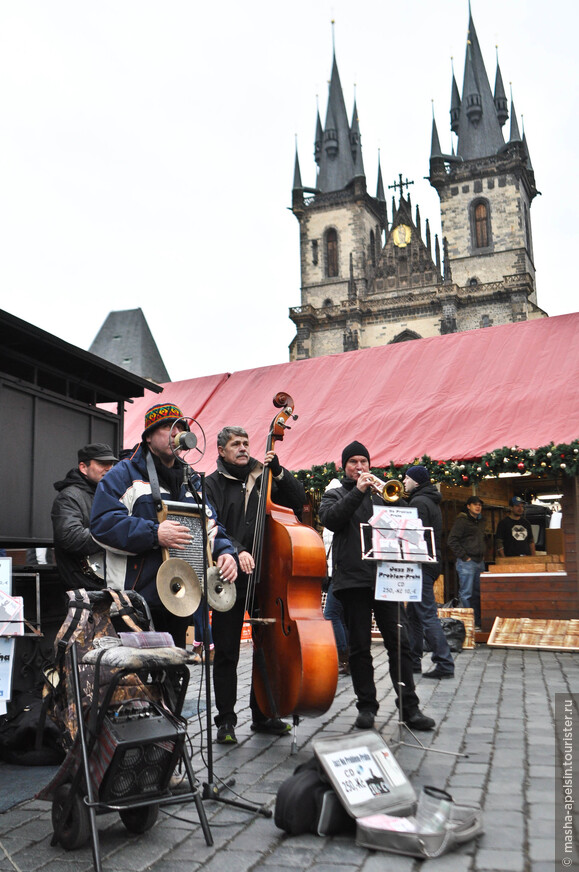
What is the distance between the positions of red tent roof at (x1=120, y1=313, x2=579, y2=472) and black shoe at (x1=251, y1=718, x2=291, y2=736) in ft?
14.7

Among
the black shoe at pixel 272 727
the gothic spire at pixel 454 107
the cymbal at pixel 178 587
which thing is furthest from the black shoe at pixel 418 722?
the gothic spire at pixel 454 107

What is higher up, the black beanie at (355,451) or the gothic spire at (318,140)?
the gothic spire at (318,140)

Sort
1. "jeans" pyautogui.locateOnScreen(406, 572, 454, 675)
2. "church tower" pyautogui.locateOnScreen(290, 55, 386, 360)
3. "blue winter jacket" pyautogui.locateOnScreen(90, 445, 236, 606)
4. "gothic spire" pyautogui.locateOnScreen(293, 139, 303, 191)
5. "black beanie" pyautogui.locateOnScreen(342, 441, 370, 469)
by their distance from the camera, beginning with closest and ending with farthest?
1. "blue winter jacket" pyautogui.locateOnScreen(90, 445, 236, 606)
2. "black beanie" pyautogui.locateOnScreen(342, 441, 370, 469)
3. "jeans" pyautogui.locateOnScreen(406, 572, 454, 675)
4. "church tower" pyautogui.locateOnScreen(290, 55, 386, 360)
5. "gothic spire" pyautogui.locateOnScreen(293, 139, 303, 191)

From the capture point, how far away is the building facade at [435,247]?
163 ft

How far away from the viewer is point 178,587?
3.63 m

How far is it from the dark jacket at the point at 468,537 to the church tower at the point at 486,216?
4025cm

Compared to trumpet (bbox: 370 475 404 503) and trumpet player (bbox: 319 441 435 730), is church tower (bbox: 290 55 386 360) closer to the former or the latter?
trumpet player (bbox: 319 441 435 730)

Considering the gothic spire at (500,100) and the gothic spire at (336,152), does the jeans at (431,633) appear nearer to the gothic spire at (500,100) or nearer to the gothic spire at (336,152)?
the gothic spire at (336,152)

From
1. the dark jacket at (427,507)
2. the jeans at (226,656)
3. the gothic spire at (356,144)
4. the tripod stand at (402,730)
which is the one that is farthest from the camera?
the gothic spire at (356,144)

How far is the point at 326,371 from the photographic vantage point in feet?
41.5

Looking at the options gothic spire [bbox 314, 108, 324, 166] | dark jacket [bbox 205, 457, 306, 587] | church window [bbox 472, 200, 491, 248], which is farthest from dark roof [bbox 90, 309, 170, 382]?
dark jacket [bbox 205, 457, 306, 587]

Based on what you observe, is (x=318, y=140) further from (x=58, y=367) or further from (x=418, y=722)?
(x=418, y=722)

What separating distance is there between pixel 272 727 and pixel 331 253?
2077 inches

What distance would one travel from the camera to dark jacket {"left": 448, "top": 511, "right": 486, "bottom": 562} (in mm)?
9688
